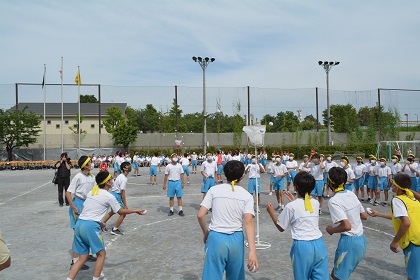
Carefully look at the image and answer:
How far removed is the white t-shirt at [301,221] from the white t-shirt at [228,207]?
49 centimetres

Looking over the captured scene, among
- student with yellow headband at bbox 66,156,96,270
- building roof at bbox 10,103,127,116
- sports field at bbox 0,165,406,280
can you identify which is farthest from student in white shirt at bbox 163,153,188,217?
building roof at bbox 10,103,127,116

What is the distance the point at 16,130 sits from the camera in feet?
122

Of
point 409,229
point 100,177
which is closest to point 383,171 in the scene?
point 409,229

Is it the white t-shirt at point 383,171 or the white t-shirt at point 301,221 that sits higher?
the white t-shirt at point 301,221

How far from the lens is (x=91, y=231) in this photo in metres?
5.33

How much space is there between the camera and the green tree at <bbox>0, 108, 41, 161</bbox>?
37031 millimetres

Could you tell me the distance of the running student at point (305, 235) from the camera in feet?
13.2

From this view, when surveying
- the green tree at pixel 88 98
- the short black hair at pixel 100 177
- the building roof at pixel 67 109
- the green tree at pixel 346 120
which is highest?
the green tree at pixel 88 98

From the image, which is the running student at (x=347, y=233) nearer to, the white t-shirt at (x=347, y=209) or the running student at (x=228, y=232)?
the white t-shirt at (x=347, y=209)

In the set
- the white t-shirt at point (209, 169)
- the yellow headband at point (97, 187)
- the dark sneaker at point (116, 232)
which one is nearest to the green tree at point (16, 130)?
the white t-shirt at point (209, 169)

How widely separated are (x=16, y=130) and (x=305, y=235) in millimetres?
39764

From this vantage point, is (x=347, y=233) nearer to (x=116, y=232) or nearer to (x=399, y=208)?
(x=399, y=208)

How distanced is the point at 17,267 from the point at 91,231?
244cm

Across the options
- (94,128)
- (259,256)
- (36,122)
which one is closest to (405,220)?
(259,256)
